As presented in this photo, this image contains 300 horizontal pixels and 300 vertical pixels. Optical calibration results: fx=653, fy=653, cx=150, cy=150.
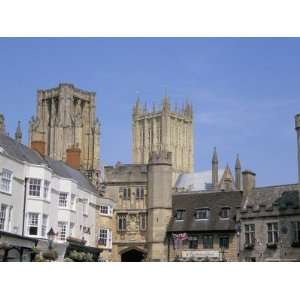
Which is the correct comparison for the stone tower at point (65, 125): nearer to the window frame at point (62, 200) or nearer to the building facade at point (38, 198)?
the building facade at point (38, 198)

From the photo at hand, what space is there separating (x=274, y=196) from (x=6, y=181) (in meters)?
15.2

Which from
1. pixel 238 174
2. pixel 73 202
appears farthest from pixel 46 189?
pixel 238 174

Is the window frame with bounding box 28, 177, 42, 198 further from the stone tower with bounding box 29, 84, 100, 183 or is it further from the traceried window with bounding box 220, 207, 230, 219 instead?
the stone tower with bounding box 29, 84, 100, 183

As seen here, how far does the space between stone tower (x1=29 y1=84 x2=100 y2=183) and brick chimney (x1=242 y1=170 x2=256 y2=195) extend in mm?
34564

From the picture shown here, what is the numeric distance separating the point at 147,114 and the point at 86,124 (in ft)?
52.5

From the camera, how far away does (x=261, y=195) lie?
115 ft

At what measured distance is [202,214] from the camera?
36.2m

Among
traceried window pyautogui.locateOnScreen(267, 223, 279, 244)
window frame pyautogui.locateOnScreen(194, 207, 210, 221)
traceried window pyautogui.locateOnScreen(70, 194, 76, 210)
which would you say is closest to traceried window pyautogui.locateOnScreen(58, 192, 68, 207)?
traceried window pyautogui.locateOnScreen(70, 194, 76, 210)

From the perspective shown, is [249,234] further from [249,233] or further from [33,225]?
[33,225]

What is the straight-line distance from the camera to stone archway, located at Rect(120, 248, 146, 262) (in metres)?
38.8

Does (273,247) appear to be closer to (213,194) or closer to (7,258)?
(213,194)

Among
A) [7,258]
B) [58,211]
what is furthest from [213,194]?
[7,258]

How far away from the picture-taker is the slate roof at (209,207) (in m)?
34.9

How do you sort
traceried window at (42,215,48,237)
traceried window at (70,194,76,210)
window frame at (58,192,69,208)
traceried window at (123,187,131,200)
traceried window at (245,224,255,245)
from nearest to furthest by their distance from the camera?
traceried window at (42,215,48,237) → window frame at (58,192,69,208) → traceried window at (70,194,76,210) → traceried window at (245,224,255,245) → traceried window at (123,187,131,200)
